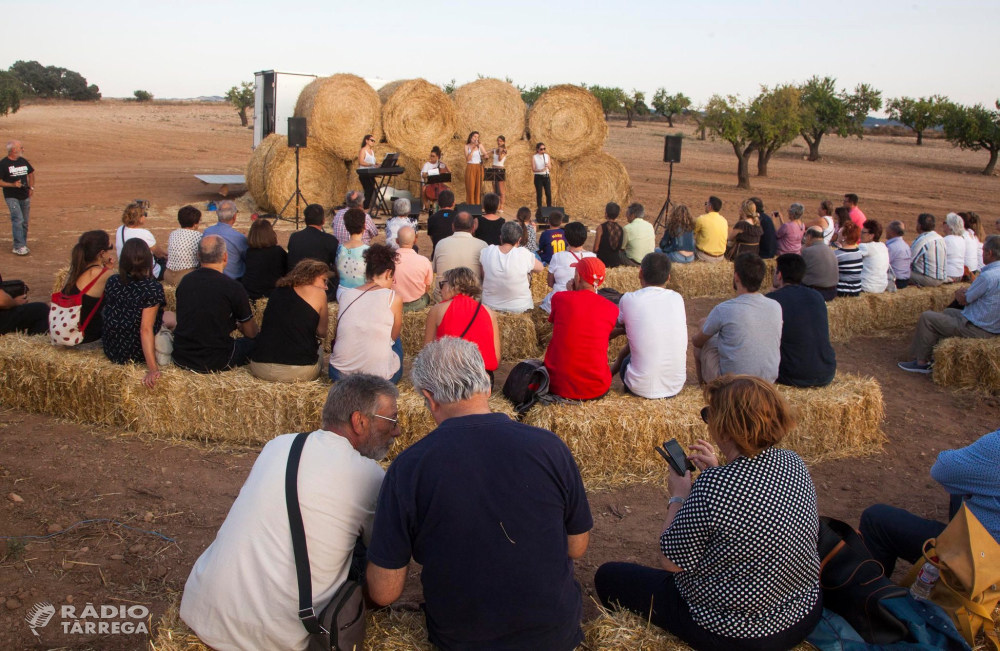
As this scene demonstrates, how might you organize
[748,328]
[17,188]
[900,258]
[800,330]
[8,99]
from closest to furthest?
[748,328], [800,330], [900,258], [17,188], [8,99]

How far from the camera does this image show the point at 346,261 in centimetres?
640

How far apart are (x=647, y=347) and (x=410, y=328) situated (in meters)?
2.67

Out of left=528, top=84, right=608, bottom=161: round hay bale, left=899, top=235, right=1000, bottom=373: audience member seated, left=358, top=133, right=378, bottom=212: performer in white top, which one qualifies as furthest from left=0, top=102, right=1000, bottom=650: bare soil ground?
left=528, top=84, right=608, bottom=161: round hay bale

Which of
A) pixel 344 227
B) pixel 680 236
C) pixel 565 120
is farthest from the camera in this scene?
pixel 565 120

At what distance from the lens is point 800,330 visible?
498 cm

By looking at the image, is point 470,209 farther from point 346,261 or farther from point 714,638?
point 714,638

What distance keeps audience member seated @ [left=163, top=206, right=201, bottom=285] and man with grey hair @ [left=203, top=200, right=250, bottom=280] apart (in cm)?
17

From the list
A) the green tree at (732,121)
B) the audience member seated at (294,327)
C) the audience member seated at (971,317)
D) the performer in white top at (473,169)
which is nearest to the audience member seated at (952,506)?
the audience member seated at (294,327)

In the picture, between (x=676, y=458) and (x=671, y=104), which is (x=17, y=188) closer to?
(x=676, y=458)

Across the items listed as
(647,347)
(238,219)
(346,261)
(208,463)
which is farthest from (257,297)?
(238,219)

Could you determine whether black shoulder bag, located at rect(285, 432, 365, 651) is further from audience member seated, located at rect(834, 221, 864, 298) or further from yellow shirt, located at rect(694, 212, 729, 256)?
A: yellow shirt, located at rect(694, 212, 729, 256)

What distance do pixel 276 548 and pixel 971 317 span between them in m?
6.65

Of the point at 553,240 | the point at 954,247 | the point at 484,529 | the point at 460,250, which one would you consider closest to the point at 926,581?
the point at 484,529

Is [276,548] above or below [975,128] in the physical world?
below
